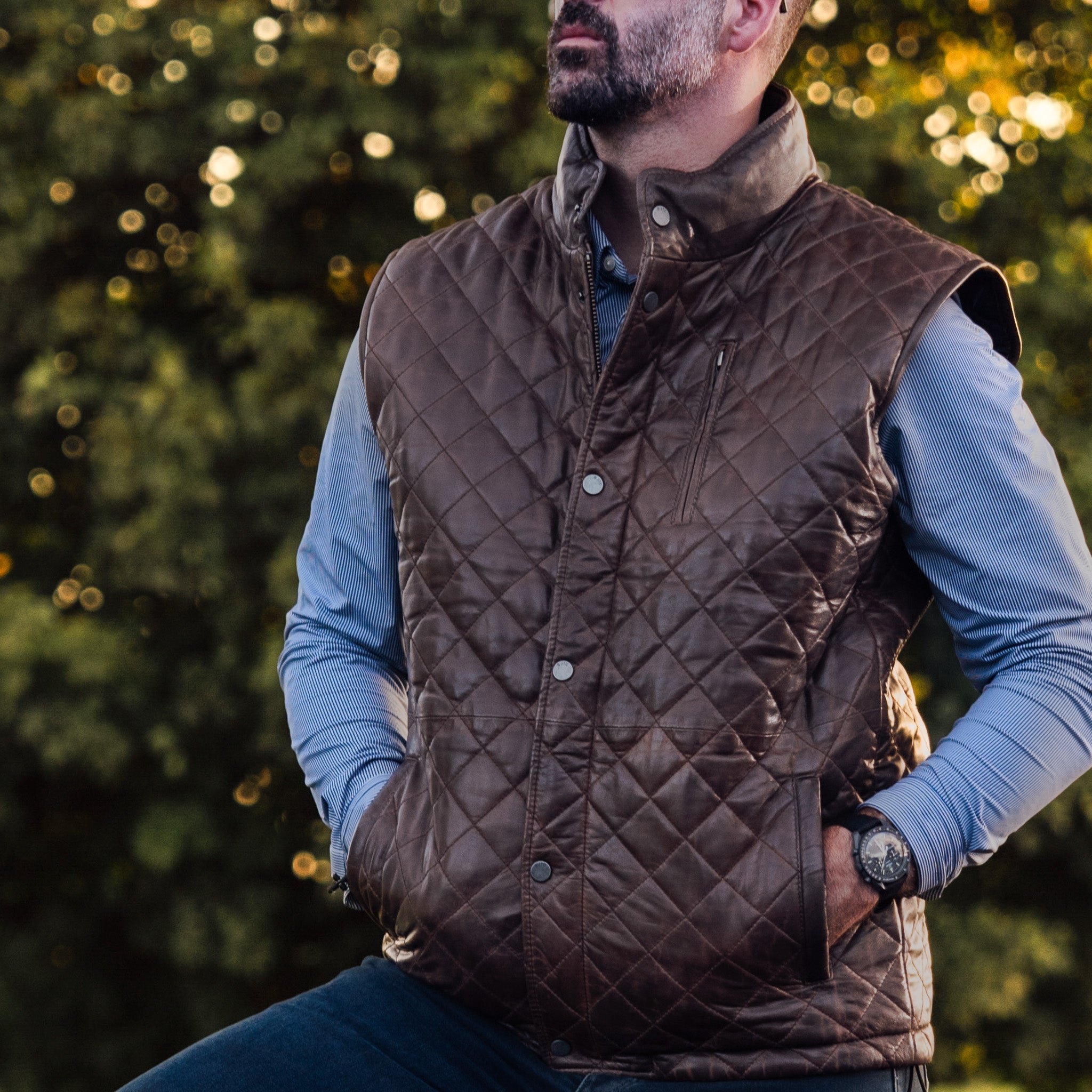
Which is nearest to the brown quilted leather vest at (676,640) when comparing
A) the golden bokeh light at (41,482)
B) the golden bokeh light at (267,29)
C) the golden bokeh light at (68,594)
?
the golden bokeh light at (267,29)

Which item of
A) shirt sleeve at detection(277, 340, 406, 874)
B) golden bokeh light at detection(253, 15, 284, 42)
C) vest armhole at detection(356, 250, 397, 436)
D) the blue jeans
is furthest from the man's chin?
golden bokeh light at detection(253, 15, 284, 42)

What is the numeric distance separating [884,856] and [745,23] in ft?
3.46

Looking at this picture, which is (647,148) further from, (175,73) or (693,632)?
(175,73)

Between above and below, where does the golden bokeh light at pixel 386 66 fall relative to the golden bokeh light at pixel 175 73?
below

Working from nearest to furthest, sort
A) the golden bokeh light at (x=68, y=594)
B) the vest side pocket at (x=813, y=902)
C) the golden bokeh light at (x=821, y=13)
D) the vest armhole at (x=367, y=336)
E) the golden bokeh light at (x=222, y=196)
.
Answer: the vest side pocket at (x=813, y=902)
the vest armhole at (x=367, y=336)
the golden bokeh light at (x=222, y=196)
the golden bokeh light at (x=821, y=13)
the golden bokeh light at (x=68, y=594)

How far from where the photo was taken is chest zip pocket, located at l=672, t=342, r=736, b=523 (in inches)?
63.0

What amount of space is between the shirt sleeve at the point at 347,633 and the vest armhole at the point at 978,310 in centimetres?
70

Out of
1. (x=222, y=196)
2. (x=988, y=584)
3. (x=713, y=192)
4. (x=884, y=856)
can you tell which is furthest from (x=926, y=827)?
(x=222, y=196)

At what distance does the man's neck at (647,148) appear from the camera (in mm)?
1797

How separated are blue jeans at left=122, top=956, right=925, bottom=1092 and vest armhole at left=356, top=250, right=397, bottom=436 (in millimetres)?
730

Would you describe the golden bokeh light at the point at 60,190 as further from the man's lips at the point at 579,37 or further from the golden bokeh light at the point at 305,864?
the man's lips at the point at 579,37

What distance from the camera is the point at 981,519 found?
1617mm

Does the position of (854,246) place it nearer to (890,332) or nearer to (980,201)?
(890,332)

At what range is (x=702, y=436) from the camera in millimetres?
1625
